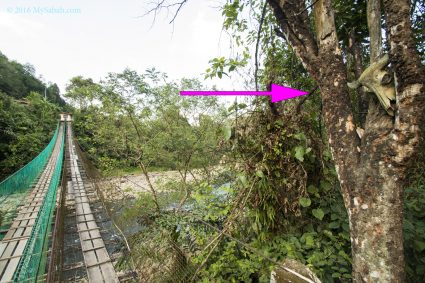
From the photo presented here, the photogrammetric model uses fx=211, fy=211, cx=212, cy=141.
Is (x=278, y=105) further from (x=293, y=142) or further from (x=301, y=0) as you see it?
(x=301, y=0)

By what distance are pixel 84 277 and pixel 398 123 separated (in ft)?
9.90

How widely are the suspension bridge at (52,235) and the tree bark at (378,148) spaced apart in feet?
7.07

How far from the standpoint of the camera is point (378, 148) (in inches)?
31.2

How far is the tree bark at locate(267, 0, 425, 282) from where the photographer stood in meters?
0.71

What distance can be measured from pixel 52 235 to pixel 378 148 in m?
3.44

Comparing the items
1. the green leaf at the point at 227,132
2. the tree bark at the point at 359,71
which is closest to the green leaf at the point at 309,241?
the green leaf at the point at 227,132

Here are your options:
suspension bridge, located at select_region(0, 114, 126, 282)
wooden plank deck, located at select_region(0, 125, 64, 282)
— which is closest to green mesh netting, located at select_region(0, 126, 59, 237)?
suspension bridge, located at select_region(0, 114, 126, 282)

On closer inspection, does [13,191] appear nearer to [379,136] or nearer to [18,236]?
[18,236]

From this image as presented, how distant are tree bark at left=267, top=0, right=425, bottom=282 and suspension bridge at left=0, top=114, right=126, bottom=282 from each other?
2.15 m

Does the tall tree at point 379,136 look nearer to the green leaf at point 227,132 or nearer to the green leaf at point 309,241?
the green leaf at point 309,241

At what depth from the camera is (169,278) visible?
190 cm

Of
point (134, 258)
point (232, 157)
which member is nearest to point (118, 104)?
point (134, 258)

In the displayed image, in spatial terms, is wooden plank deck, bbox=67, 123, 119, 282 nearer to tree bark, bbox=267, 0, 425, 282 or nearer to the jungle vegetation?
the jungle vegetation

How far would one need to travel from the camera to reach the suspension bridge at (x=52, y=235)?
200 centimetres
